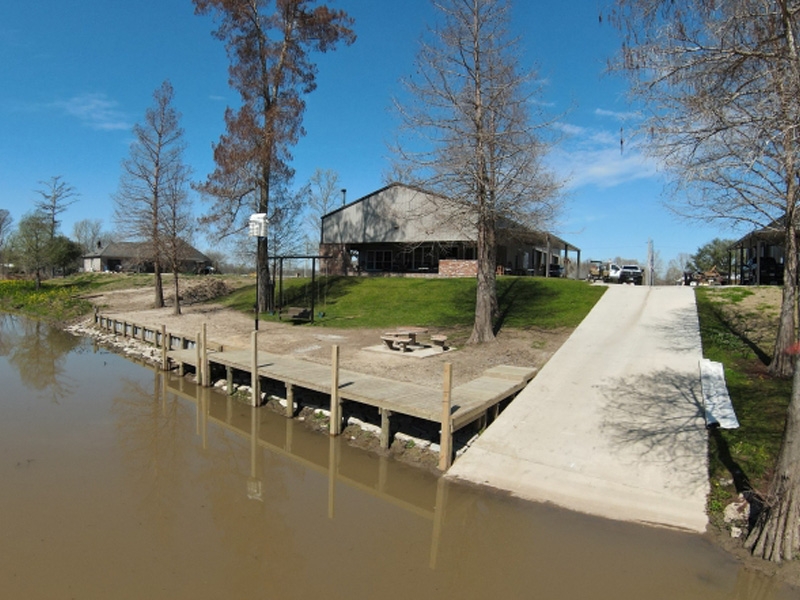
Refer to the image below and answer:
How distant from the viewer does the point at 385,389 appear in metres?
9.31

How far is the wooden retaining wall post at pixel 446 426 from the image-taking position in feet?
24.3

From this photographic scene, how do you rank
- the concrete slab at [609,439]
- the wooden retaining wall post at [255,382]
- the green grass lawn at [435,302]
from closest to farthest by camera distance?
the concrete slab at [609,439] < the wooden retaining wall post at [255,382] < the green grass lawn at [435,302]

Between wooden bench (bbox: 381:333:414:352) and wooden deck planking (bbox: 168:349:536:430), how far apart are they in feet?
7.84

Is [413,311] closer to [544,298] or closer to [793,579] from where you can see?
[544,298]

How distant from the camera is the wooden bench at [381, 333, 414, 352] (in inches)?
522

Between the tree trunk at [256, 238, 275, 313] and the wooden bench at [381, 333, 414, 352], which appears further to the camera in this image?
the tree trunk at [256, 238, 275, 313]

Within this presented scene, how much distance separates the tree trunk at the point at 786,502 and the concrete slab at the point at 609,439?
0.84 metres

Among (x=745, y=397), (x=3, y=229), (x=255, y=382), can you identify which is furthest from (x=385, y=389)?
(x=3, y=229)

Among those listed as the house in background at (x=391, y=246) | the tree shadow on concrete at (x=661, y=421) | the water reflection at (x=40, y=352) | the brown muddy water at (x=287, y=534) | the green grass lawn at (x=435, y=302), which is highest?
the house in background at (x=391, y=246)

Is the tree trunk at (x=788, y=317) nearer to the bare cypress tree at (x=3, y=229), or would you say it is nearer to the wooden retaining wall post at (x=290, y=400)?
the wooden retaining wall post at (x=290, y=400)

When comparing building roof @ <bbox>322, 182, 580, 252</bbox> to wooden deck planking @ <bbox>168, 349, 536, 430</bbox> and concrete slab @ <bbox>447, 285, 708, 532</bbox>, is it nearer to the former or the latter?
wooden deck planking @ <bbox>168, 349, 536, 430</bbox>

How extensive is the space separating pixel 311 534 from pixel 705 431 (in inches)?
241

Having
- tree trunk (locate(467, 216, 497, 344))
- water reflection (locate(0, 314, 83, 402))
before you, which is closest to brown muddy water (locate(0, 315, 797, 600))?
water reflection (locate(0, 314, 83, 402))

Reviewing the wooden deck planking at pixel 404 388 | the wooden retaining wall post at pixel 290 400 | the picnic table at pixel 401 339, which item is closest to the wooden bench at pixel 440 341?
the picnic table at pixel 401 339
